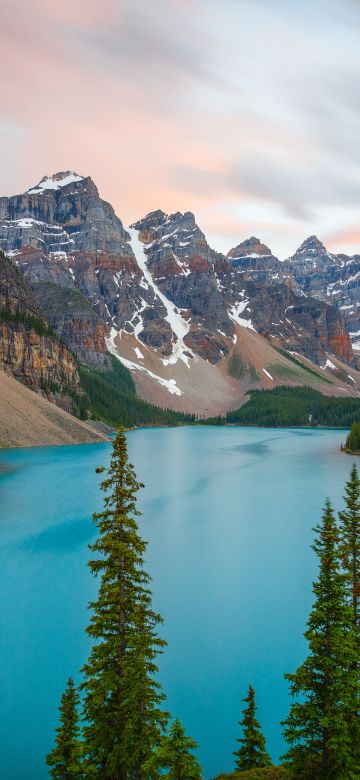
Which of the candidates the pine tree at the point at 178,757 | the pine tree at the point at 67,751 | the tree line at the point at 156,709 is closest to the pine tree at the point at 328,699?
the tree line at the point at 156,709

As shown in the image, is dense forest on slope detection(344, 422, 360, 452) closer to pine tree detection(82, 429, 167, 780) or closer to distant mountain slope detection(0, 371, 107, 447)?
distant mountain slope detection(0, 371, 107, 447)

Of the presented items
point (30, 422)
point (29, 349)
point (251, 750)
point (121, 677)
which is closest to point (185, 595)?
point (251, 750)

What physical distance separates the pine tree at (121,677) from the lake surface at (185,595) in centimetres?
441

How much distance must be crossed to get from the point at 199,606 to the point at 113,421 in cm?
14299

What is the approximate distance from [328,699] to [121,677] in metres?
5.50

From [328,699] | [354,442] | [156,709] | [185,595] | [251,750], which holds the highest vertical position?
[354,442]

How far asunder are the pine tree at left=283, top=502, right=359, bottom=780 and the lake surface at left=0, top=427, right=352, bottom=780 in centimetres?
639

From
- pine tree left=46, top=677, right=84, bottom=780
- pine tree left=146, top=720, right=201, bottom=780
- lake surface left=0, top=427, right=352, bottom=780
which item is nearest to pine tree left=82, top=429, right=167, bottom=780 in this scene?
pine tree left=46, top=677, right=84, bottom=780

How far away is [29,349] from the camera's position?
13612cm

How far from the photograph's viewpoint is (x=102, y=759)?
14250 millimetres

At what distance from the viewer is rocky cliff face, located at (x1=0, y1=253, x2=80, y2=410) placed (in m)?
132

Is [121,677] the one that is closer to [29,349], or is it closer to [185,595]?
[185,595]

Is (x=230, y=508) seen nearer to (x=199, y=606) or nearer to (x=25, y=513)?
(x=25, y=513)

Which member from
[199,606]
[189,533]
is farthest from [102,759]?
[189,533]
